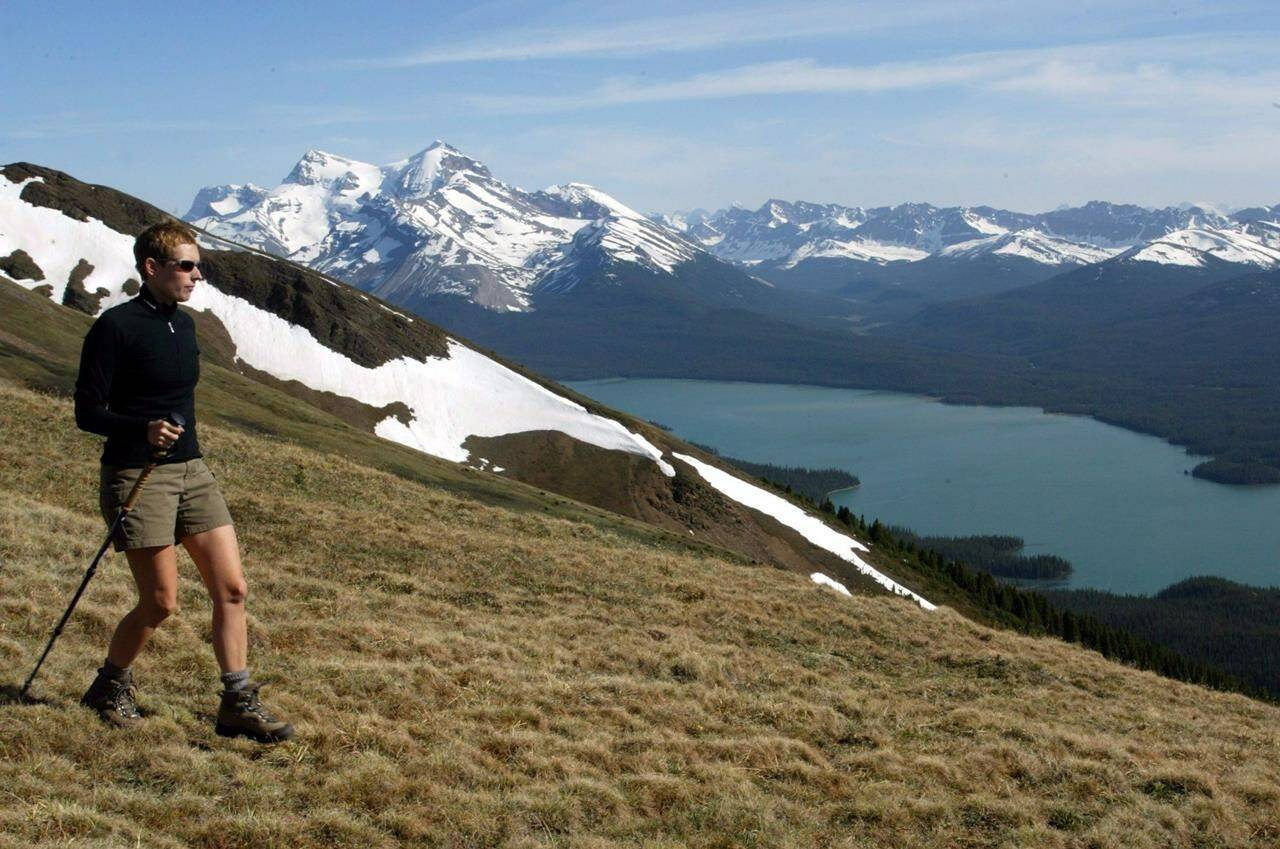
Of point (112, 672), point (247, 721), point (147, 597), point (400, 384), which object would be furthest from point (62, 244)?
point (247, 721)

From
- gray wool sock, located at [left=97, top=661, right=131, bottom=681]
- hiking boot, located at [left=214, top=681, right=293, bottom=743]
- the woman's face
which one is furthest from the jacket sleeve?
hiking boot, located at [left=214, top=681, right=293, bottom=743]

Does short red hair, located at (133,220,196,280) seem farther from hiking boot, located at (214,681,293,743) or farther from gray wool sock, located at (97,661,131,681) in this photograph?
hiking boot, located at (214,681,293,743)

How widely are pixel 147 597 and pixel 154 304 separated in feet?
9.97

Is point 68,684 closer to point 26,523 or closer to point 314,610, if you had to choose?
point 314,610

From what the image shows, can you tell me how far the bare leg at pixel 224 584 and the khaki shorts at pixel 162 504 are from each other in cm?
14

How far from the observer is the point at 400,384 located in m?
101

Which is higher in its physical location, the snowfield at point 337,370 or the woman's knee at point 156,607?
the snowfield at point 337,370

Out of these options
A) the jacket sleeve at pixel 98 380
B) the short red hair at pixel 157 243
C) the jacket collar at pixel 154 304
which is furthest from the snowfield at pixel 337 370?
the jacket sleeve at pixel 98 380

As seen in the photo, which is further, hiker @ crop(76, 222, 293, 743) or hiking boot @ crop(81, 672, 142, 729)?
hiking boot @ crop(81, 672, 142, 729)

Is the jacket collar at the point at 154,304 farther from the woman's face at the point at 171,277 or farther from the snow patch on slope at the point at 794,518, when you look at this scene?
the snow patch on slope at the point at 794,518

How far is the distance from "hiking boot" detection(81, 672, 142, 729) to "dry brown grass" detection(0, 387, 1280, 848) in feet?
0.53

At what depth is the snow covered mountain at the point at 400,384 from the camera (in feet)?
298

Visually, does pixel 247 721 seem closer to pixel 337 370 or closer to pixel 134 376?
pixel 134 376

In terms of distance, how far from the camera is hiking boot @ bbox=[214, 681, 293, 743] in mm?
10555
